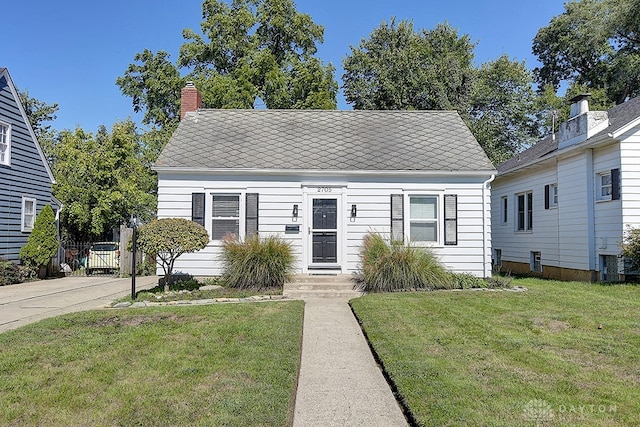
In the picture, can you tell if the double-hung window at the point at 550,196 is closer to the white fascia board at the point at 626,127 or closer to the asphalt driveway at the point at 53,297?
the white fascia board at the point at 626,127

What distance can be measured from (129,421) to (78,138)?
2211cm

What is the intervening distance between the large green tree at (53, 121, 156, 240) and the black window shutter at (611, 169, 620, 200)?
742 inches

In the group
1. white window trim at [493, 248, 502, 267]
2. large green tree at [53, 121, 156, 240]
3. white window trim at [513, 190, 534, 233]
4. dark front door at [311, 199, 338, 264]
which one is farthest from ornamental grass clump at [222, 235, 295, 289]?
white window trim at [493, 248, 502, 267]

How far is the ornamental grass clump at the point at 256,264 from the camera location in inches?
429

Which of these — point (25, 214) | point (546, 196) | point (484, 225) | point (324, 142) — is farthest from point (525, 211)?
point (25, 214)

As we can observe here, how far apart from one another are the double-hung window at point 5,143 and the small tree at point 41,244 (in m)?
2.02

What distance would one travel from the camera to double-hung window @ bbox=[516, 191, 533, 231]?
17547 millimetres

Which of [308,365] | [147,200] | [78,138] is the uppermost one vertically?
[78,138]

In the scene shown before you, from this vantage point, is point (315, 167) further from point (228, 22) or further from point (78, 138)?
point (228, 22)

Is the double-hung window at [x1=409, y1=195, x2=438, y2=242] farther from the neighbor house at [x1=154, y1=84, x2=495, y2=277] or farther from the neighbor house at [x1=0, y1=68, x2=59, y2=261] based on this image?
the neighbor house at [x1=0, y1=68, x2=59, y2=261]

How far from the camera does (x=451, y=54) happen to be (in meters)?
32.3

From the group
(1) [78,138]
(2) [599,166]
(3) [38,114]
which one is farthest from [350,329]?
(3) [38,114]

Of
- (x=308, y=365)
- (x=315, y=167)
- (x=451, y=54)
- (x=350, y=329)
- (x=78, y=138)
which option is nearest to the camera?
(x=308, y=365)

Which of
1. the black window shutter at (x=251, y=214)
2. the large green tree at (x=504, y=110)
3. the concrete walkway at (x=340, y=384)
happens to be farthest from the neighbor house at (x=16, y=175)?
the large green tree at (x=504, y=110)
